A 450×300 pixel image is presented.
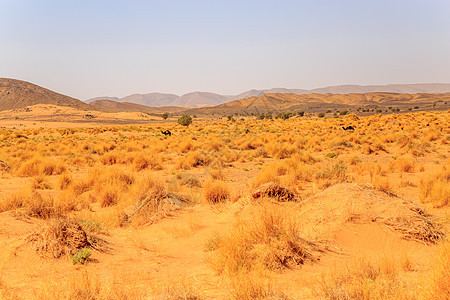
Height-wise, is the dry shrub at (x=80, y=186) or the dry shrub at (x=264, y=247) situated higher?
the dry shrub at (x=264, y=247)

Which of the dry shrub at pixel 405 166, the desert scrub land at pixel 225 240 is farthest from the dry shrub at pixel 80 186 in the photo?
the dry shrub at pixel 405 166

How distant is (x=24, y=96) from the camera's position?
119 meters

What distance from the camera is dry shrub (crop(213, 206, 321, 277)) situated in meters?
4.48

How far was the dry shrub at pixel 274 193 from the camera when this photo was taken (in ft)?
26.4

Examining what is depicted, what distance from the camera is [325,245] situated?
546 cm

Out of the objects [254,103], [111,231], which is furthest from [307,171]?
[254,103]

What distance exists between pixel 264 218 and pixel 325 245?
131 cm

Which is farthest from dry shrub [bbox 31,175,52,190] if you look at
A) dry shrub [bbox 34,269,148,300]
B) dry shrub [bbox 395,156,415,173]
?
dry shrub [bbox 395,156,415,173]

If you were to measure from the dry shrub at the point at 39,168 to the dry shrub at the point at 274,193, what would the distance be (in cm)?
928

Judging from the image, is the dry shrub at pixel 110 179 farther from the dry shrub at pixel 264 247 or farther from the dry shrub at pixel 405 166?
the dry shrub at pixel 405 166

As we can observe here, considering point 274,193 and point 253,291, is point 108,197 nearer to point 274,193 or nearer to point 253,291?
point 274,193

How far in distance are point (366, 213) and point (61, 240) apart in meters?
5.79

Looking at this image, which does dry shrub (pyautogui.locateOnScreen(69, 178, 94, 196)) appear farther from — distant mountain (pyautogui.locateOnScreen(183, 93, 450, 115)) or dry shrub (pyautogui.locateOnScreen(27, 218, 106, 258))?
distant mountain (pyautogui.locateOnScreen(183, 93, 450, 115))

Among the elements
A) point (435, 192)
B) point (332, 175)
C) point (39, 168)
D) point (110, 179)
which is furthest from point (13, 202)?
point (435, 192)
